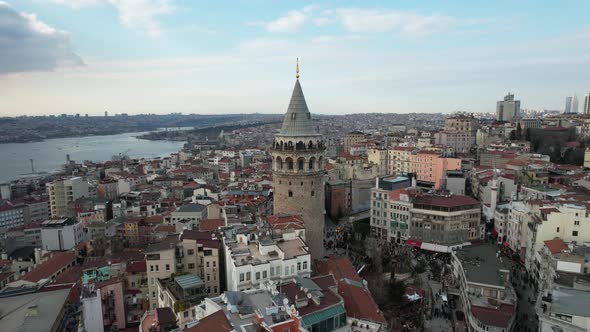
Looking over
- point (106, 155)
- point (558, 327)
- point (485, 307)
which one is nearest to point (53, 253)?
point (485, 307)

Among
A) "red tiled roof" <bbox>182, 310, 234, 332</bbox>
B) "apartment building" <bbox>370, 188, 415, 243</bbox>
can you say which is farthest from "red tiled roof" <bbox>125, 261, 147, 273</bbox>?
"apartment building" <bbox>370, 188, 415, 243</bbox>

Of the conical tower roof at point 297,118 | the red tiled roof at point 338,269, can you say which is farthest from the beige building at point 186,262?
the conical tower roof at point 297,118

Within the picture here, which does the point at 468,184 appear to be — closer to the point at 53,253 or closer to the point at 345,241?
the point at 345,241

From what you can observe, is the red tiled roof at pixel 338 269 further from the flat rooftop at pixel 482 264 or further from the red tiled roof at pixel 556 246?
the red tiled roof at pixel 556 246

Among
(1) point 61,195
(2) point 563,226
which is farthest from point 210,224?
(1) point 61,195

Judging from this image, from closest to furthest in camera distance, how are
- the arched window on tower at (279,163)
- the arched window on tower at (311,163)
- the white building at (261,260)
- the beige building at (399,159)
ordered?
1. the white building at (261,260)
2. the arched window on tower at (311,163)
3. the arched window on tower at (279,163)
4. the beige building at (399,159)

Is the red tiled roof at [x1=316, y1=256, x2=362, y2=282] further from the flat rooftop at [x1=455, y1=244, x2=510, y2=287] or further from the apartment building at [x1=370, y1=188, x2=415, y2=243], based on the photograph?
the apartment building at [x1=370, y1=188, x2=415, y2=243]
